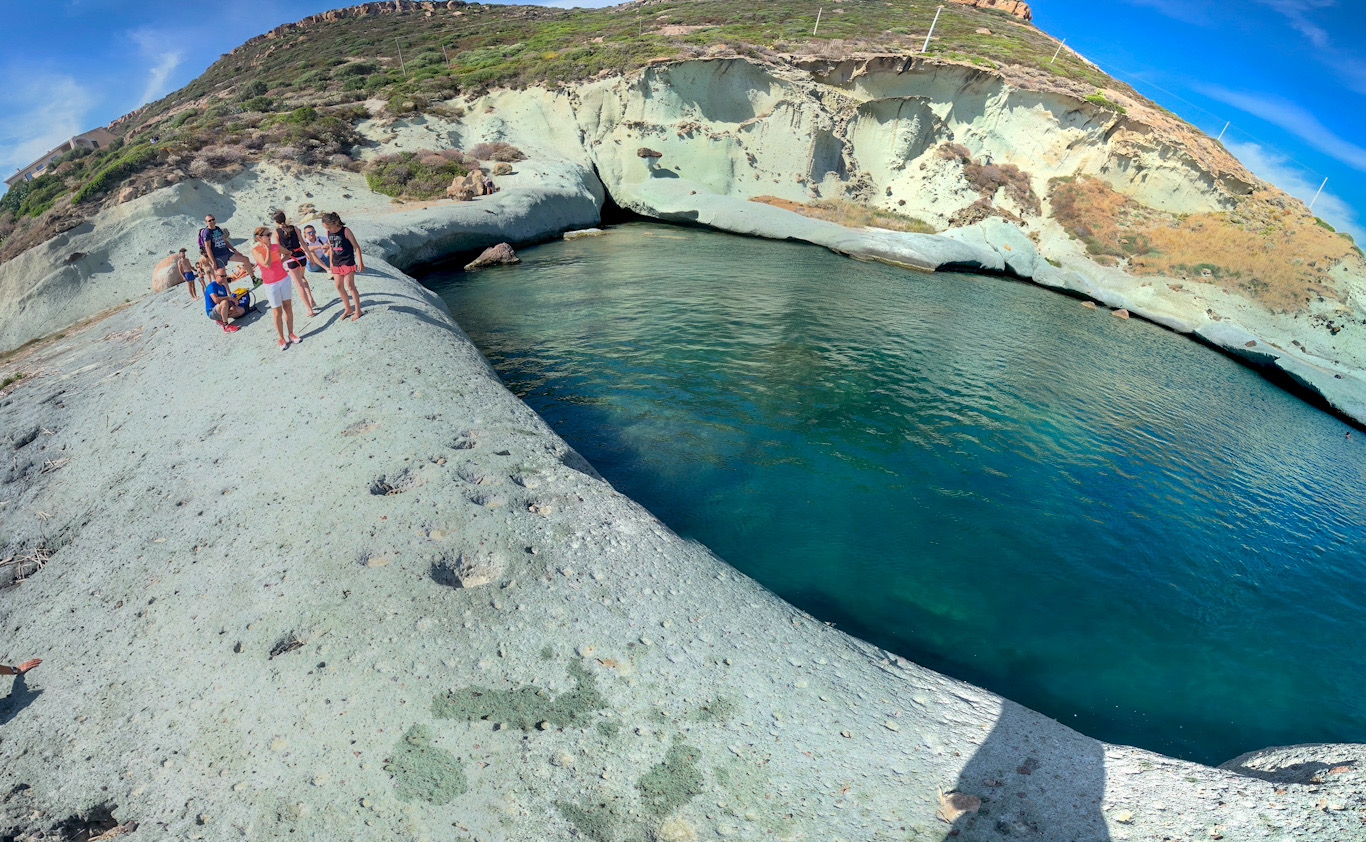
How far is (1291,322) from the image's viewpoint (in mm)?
24328

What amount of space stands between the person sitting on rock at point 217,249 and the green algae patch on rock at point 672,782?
11332 millimetres

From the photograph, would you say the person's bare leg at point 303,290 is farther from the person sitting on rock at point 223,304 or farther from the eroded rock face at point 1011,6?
the eroded rock face at point 1011,6

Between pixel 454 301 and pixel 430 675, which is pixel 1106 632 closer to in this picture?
pixel 430 675

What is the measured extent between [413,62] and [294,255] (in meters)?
37.0

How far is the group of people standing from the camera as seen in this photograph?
27.8ft

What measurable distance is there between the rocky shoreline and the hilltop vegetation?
18411mm

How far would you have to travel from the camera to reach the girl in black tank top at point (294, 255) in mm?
9422

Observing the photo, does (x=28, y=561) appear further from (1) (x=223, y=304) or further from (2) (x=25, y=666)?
(1) (x=223, y=304)

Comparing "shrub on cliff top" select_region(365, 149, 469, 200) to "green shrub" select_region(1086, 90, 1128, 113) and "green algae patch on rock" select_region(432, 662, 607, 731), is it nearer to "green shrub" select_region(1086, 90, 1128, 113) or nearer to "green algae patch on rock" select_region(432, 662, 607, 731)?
"green algae patch on rock" select_region(432, 662, 607, 731)

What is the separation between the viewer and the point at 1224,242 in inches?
1084

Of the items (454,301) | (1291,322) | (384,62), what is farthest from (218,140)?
(1291,322)

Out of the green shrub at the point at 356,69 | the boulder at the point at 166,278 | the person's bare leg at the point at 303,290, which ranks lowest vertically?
the boulder at the point at 166,278

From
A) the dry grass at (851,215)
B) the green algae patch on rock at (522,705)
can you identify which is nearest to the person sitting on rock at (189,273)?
the green algae patch on rock at (522,705)

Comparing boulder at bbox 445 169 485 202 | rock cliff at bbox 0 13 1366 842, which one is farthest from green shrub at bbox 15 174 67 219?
rock cliff at bbox 0 13 1366 842
